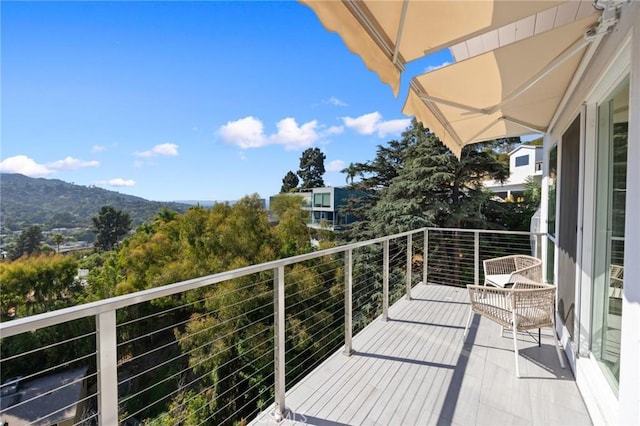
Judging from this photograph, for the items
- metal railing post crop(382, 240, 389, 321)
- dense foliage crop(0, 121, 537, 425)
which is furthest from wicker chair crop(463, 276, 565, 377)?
dense foliage crop(0, 121, 537, 425)

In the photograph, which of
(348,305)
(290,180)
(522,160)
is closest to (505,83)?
(348,305)

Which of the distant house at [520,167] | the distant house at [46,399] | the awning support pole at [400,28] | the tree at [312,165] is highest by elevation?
the tree at [312,165]

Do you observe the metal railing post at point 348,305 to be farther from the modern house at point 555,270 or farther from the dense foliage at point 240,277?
the dense foliage at point 240,277

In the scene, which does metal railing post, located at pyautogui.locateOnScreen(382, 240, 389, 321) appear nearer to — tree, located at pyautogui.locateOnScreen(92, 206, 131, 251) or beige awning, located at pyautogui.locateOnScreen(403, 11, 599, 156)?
beige awning, located at pyautogui.locateOnScreen(403, 11, 599, 156)

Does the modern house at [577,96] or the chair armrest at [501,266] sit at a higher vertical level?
the modern house at [577,96]

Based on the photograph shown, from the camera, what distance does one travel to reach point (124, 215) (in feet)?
106

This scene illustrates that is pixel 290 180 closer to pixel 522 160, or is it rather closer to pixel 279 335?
pixel 522 160

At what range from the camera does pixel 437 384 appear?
2506 millimetres

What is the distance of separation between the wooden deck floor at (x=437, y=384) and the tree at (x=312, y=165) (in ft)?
173

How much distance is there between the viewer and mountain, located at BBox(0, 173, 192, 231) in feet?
70.9

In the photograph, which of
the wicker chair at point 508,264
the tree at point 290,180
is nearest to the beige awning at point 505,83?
the wicker chair at point 508,264

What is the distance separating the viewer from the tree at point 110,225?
30.6 meters

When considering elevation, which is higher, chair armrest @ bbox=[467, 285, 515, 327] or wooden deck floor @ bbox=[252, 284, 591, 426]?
chair armrest @ bbox=[467, 285, 515, 327]

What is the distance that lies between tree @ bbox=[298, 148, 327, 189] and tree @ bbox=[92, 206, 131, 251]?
29998 millimetres
